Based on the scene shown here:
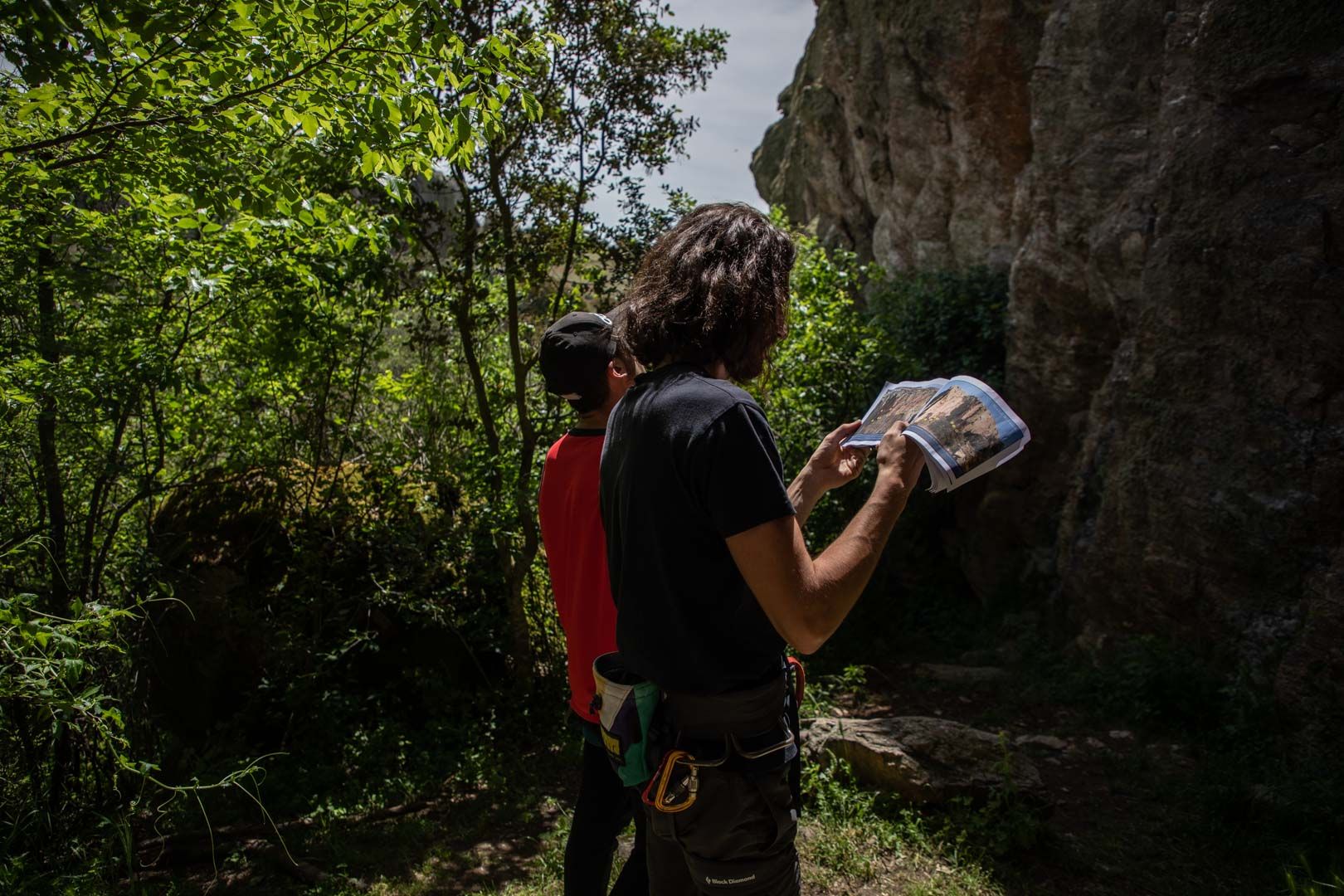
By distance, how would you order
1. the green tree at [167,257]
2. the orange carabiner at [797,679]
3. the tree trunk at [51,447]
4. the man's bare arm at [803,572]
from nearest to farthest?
1. the man's bare arm at [803,572]
2. the orange carabiner at [797,679]
3. the green tree at [167,257]
4. the tree trunk at [51,447]

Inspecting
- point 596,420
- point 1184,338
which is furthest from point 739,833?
point 1184,338

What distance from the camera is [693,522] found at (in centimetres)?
163

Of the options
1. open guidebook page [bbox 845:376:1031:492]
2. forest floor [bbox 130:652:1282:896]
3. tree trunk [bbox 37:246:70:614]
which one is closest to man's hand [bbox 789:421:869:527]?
open guidebook page [bbox 845:376:1031:492]

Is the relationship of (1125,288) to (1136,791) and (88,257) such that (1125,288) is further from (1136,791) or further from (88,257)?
(88,257)

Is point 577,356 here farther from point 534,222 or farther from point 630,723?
point 534,222

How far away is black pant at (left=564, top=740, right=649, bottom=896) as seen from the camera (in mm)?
2365

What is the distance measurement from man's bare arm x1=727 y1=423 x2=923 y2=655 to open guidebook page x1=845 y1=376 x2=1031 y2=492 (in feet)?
0.54

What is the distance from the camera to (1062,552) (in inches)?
269

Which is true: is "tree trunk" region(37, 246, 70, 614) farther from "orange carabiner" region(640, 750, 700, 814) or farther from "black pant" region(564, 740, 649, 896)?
"orange carabiner" region(640, 750, 700, 814)

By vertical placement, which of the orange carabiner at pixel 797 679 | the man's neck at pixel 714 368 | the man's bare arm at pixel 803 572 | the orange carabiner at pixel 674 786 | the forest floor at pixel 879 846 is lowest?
the forest floor at pixel 879 846

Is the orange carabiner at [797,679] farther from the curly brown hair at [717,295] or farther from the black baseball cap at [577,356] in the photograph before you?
the black baseball cap at [577,356]

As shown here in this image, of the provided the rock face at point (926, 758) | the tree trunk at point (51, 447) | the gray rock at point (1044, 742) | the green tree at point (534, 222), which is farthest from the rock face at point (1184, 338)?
the tree trunk at point (51, 447)

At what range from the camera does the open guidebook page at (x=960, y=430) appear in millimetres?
1704

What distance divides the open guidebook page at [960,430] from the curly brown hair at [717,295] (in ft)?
1.11
